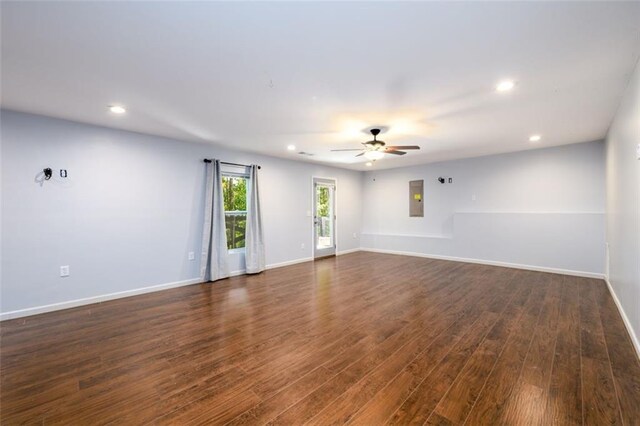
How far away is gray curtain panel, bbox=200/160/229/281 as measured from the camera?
5012 mm

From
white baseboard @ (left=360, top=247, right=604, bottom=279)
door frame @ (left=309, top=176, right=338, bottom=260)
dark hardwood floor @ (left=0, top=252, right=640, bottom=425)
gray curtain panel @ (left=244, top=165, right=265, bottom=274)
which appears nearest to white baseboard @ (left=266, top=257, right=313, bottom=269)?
door frame @ (left=309, top=176, right=338, bottom=260)

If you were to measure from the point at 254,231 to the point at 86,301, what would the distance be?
111 inches

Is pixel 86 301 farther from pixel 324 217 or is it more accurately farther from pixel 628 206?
pixel 628 206

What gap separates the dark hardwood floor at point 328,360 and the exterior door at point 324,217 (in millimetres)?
3115

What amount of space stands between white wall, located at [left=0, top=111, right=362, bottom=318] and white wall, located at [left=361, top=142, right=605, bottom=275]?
15.8ft

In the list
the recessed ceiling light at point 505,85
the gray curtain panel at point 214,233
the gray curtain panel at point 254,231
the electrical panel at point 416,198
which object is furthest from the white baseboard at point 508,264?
the gray curtain panel at point 214,233

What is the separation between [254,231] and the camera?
5.70 m

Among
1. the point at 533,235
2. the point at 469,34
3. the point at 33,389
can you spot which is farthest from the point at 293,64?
the point at 533,235

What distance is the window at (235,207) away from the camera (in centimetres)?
551

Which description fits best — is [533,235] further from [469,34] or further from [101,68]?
[101,68]

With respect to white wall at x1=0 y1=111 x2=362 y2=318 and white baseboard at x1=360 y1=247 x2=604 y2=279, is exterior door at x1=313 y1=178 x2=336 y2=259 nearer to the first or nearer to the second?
white baseboard at x1=360 y1=247 x2=604 y2=279

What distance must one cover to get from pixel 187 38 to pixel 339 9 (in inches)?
44.7

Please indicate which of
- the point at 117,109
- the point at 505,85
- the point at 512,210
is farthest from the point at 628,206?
the point at 117,109

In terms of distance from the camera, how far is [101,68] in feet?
7.91
